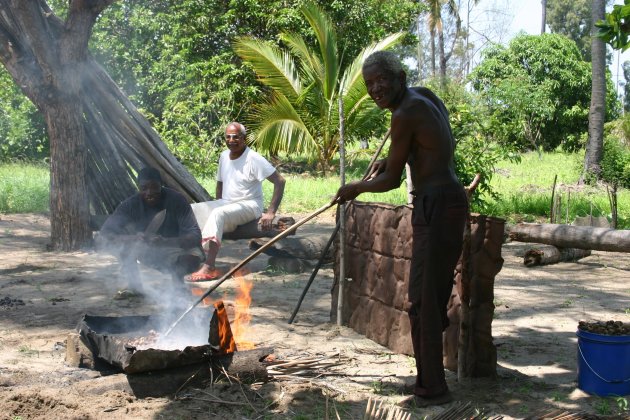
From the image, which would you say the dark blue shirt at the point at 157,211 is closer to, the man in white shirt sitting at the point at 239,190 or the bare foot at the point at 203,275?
the bare foot at the point at 203,275

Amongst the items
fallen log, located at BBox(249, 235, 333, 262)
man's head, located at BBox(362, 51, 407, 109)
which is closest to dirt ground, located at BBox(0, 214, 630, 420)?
Result: fallen log, located at BBox(249, 235, 333, 262)

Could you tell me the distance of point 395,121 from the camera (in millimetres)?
3852

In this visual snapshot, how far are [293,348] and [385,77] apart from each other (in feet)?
7.16

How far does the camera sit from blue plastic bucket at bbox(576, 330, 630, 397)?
4039 mm

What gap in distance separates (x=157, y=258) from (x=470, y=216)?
3.77m

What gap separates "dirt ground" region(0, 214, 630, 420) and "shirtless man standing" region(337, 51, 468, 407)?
337mm

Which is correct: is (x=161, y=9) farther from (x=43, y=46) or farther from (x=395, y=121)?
(x=395, y=121)

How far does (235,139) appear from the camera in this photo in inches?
306

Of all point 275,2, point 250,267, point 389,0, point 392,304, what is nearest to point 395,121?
point 392,304

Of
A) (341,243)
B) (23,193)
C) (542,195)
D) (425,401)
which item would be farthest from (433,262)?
(23,193)

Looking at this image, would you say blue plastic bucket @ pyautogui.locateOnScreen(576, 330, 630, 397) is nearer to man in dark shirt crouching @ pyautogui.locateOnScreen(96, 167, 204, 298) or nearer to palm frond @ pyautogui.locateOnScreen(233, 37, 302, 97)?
man in dark shirt crouching @ pyautogui.locateOnScreen(96, 167, 204, 298)

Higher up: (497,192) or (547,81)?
(547,81)

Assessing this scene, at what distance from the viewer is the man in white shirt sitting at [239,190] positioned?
7.68 metres

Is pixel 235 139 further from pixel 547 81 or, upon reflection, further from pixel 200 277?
pixel 547 81
